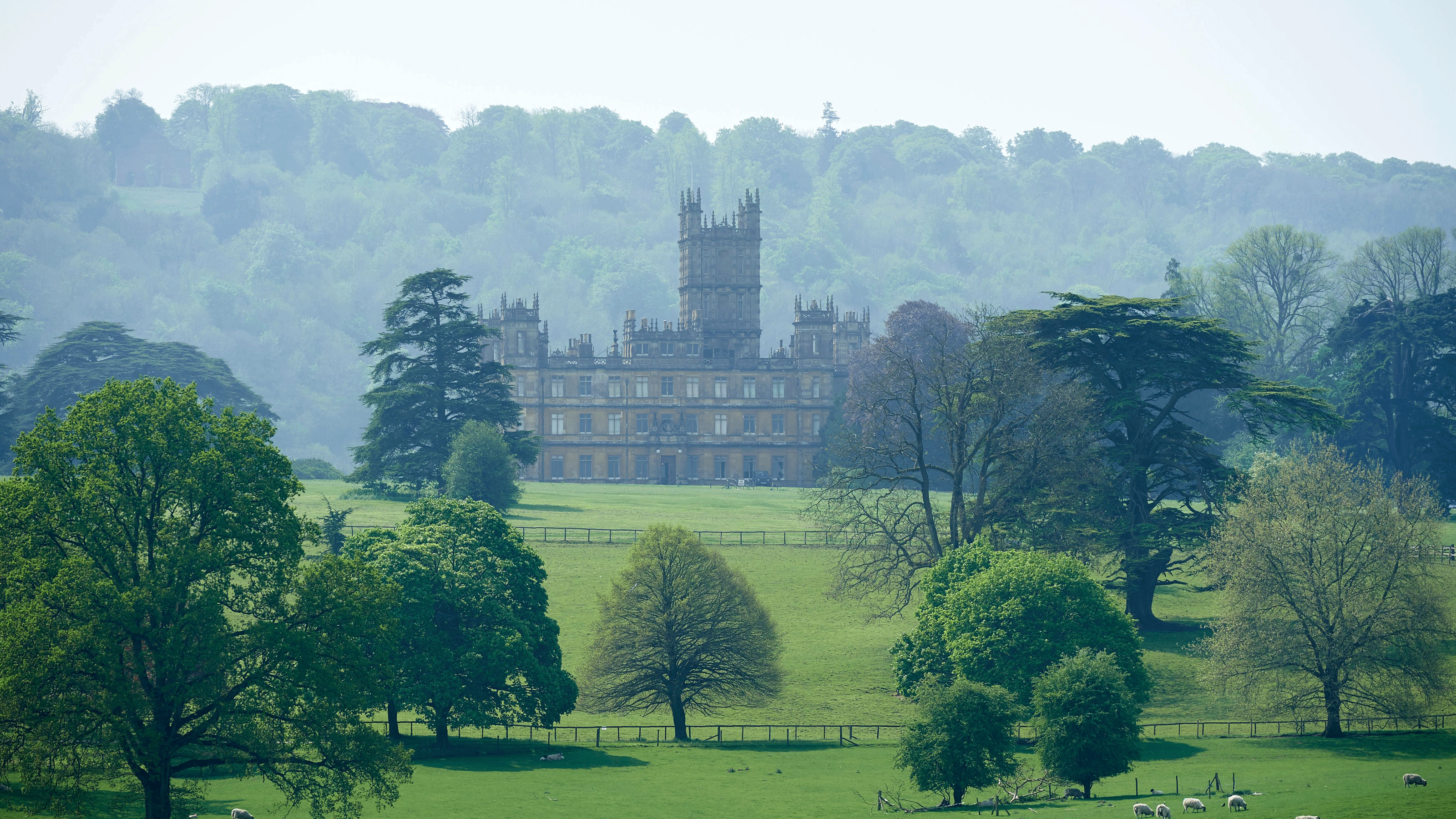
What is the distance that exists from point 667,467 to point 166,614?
8340cm

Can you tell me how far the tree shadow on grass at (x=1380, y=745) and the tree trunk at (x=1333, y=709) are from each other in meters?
0.27

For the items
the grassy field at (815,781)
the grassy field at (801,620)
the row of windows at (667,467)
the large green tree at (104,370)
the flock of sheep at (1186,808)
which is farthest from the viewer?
the row of windows at (667,467)

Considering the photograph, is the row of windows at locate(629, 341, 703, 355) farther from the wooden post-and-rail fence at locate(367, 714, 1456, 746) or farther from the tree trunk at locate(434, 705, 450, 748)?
the tree trunk at locate(434, 705, 450, 748)

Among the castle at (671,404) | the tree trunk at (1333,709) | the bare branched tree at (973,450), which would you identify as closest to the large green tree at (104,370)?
the castle at (671,404)

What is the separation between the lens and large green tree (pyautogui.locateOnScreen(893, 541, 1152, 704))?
38219 millimetres

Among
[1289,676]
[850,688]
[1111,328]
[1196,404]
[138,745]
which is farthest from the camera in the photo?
[1196,404]

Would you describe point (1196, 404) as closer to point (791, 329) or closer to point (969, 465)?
point (969, 465)

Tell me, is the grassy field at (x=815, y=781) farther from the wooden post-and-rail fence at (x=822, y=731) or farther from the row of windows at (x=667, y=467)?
the row of windows at (x=667, y=467)

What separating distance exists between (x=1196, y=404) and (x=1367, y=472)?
1798 inches

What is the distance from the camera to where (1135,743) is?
3478cm

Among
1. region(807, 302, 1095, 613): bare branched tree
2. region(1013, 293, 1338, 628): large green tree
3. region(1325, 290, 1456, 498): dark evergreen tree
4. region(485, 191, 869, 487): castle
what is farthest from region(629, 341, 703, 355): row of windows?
region(1013, 293, 1338, 628): large green tree

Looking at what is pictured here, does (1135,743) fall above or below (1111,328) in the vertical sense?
below

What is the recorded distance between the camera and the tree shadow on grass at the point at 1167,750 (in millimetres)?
37812

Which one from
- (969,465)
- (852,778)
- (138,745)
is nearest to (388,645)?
(138,745)
